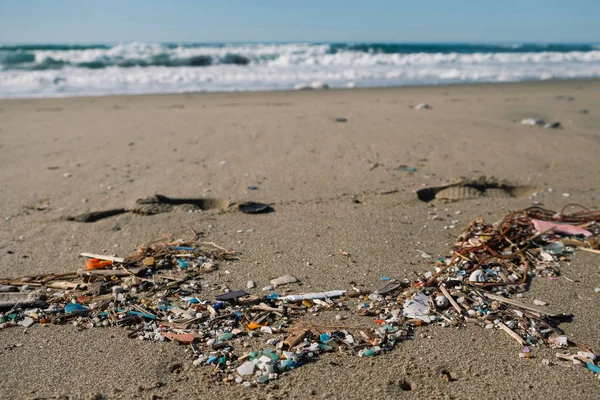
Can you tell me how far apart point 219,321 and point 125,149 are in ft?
11.0

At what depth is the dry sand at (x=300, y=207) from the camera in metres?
1.72

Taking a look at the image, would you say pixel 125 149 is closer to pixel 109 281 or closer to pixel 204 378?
pixel 109 281

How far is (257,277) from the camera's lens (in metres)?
2.44

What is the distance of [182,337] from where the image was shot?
1923mm

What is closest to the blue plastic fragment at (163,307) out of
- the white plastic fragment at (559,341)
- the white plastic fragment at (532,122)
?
the white plastic fragment at (559,341)

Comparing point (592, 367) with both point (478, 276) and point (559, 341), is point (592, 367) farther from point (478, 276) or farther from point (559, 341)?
point (478, 276)

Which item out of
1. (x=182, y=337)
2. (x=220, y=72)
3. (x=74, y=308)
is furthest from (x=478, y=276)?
(x=220, y=72)

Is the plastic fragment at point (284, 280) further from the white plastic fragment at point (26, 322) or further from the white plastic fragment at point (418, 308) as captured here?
the white plastic fragment at point (26, 322)

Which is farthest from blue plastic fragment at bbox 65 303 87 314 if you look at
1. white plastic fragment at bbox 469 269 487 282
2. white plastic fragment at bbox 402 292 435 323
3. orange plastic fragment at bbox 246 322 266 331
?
white plastic fragment at bbox 469 269 487 282

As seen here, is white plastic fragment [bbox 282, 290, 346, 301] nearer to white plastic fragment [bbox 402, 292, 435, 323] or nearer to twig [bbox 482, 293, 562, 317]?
white plastic fragment [bbox 402, 292, 435, 323]

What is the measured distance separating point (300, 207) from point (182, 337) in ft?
5.29

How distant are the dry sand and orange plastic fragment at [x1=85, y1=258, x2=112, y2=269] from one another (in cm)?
8

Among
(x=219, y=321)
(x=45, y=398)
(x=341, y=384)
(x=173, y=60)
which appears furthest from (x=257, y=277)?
(x=173, y=60)

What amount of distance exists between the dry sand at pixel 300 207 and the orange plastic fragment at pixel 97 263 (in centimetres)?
8
